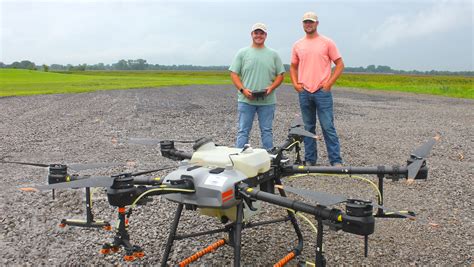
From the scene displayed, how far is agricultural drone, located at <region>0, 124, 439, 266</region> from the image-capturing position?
3.03 m

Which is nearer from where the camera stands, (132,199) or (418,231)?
(132,199)

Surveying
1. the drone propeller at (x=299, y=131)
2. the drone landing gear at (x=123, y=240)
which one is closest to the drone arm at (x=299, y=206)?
the drone landing gear at (x=123, y=240)

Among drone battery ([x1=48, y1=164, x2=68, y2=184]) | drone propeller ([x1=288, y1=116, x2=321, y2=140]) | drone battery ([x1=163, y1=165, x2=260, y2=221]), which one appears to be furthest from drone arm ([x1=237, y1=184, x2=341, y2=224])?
drone propeller ([x1=288, y1=116, x2=321, y2=140])

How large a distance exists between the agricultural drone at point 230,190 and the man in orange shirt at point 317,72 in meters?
3.38

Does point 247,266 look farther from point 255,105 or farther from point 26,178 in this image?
point 26,178

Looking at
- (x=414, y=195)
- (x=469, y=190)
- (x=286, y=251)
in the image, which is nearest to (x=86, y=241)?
(x=286, y=251)

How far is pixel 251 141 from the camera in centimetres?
1182

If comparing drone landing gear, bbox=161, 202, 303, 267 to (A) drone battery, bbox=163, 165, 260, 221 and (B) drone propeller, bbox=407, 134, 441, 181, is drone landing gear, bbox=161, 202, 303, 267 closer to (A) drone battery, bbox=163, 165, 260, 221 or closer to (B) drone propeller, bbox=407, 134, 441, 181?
(A) drone battery, bbox=163, 165, 260, 221

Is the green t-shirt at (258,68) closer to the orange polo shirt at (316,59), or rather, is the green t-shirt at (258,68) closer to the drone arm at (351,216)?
the orange polo shirt at (316,59)

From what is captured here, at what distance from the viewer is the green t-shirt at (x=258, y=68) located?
7.36m

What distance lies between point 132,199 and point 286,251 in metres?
2.27

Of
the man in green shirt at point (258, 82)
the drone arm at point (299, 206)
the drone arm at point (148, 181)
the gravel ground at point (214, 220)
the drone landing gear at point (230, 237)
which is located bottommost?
the gravel ground at point (214, 220)

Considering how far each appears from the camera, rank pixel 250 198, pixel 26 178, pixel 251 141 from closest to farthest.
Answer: pixel 250 198, pixel 26 178, pixel 251 141

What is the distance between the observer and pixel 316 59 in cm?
777
